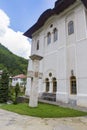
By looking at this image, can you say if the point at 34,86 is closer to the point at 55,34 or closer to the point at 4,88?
the point at 55,34

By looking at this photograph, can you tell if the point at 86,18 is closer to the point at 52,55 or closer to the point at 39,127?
the point at 52,55

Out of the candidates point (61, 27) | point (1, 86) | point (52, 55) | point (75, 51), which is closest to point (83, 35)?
point (75, 51)

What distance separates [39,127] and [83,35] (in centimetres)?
816

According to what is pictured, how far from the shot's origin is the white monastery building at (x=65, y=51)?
10.6m

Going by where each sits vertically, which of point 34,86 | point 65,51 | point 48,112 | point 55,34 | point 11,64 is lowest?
point 48,112

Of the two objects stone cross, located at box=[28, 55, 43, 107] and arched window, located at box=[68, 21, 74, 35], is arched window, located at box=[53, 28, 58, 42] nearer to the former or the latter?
arched window, located at box=[68, 21, 74, 35]

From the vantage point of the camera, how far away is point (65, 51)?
12.2m

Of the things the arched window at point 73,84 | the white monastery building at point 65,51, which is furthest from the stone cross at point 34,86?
the arched window at point 73,84

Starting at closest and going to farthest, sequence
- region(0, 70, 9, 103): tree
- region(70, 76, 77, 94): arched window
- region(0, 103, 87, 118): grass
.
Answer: region(0, 103, 87, 118): grass < region(70, 76, 77, 94): arched window < region(0, 70, 9, 103): tree

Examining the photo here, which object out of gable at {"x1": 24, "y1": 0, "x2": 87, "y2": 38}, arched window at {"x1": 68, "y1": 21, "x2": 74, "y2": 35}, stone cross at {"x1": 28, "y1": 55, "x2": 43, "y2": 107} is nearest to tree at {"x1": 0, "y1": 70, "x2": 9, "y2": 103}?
gable at {"x1": 24, "y1": 0, "x2": 87, "y2": 38}

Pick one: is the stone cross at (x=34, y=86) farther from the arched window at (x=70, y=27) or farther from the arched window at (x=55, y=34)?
the arched window at (x=55, y=34)

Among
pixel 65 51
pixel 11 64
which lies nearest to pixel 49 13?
pixel 65 51

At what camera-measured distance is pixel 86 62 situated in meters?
Result: 10.2

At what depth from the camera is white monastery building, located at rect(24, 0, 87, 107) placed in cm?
1063
